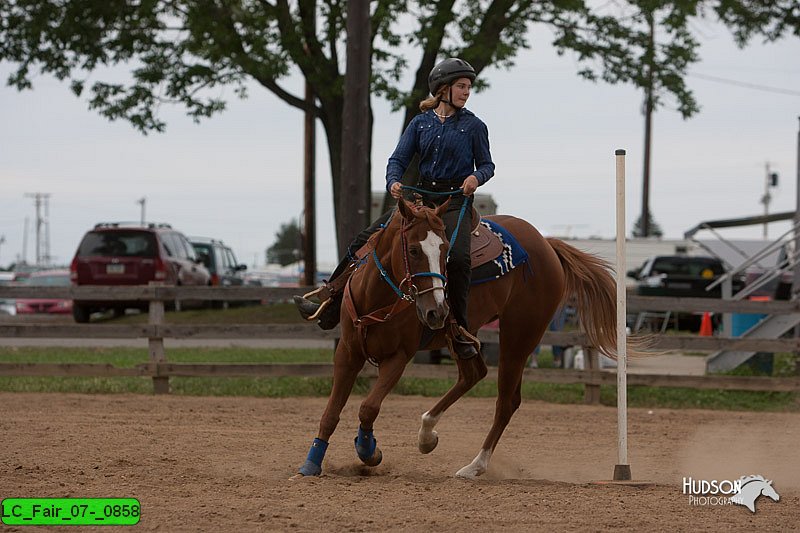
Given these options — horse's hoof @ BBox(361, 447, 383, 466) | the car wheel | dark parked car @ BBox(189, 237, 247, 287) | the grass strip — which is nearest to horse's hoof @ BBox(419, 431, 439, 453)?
horse's hoof @ BBox(361, 447, 383, 466)

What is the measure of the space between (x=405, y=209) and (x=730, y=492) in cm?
272

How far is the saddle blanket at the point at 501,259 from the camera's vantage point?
7.83 m

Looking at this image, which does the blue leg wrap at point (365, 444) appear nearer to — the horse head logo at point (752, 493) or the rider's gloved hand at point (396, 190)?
the rider's gloved hand at point (396, 190)

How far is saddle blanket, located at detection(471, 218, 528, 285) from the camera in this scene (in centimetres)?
783

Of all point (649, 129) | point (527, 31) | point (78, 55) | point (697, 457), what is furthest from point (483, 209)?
point (649, 129)

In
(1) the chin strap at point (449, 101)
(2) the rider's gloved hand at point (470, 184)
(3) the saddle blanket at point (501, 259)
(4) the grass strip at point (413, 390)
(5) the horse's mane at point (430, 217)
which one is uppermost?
(1) the chin strap at point (449, 101)

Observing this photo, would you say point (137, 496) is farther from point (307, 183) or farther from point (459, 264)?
point (307, 183)

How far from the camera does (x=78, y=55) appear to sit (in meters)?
19.9

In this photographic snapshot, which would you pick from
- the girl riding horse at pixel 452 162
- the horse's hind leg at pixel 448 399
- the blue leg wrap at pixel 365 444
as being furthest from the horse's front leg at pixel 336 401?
the horse's hind leg at pixel 448 399

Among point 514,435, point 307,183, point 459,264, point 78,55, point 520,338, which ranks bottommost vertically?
point 514,435

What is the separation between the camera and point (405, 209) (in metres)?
6.65

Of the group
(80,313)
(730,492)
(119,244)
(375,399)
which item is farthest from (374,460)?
(119,244)

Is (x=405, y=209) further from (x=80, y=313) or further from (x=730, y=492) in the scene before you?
(x=80, y=313)

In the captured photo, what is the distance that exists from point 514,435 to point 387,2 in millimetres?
8885
